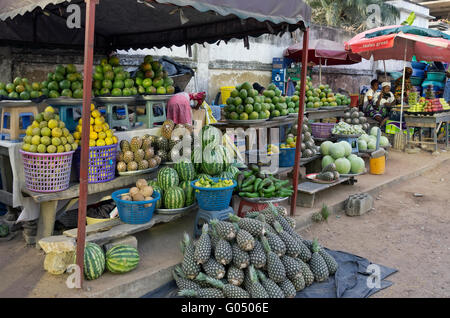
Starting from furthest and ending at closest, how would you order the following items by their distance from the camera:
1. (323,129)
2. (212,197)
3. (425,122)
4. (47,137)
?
(425,122)
(323,129)
(212,197)
(47,137)

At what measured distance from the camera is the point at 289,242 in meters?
3.78

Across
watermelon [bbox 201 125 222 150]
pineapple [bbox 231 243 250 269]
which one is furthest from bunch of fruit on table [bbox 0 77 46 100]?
pineapple [bbox 231 243 250 269]

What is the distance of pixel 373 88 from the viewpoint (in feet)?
43.6

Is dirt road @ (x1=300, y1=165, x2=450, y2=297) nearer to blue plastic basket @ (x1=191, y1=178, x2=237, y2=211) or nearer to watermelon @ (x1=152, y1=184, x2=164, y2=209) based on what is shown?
blue plastic basket @ (x1=191, y1=178, x2=237, y2=211)

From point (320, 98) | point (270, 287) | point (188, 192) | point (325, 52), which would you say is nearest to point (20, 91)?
point (188, 192)

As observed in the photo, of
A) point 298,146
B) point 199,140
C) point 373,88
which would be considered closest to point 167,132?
point 199,140

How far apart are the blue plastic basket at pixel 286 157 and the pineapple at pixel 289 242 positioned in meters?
2.76

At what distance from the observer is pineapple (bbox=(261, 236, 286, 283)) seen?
3.47 metres

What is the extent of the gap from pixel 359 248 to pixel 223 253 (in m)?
2.13

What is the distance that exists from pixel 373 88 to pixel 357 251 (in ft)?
32.6

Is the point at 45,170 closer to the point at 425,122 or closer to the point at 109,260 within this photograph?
the point at 109,260

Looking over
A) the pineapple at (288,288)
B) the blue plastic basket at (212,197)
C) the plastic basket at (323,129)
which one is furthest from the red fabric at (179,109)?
the plastic basket at (323,129)

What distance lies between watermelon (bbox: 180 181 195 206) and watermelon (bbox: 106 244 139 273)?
1.03 metres

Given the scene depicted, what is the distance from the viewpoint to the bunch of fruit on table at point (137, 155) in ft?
15.2
